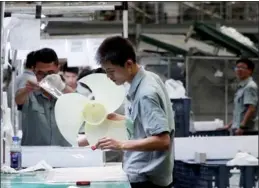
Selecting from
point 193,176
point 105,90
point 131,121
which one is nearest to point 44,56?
point 105,90

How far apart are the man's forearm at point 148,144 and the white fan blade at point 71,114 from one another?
0.63m

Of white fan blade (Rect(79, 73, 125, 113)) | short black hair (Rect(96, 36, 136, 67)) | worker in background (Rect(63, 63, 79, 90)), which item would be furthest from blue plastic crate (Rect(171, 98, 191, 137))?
short black hair (Rect(96, 36, 136, 67))

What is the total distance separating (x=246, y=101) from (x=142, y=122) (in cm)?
353

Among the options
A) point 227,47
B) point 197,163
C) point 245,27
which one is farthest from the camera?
point 245,27

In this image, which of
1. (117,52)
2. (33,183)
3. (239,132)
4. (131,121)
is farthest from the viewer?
(239,132)

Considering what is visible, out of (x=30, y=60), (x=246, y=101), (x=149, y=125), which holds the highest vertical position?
(x=30, y=60)

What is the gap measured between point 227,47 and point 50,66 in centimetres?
453

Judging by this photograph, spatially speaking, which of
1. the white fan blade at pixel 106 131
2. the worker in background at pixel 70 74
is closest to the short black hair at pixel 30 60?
the white fan blade at pixel 106 131

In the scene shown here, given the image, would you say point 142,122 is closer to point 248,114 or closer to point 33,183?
point 33,183

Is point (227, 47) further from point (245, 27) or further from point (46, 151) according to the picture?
point (46, 151)

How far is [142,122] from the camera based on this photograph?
254 cm

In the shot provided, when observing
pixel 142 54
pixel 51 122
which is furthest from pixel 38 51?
pixel 142 54

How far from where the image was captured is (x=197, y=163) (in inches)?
173

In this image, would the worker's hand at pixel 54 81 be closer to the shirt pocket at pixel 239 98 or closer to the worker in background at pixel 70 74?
the worker in background at pixel 70 74
